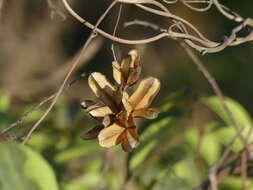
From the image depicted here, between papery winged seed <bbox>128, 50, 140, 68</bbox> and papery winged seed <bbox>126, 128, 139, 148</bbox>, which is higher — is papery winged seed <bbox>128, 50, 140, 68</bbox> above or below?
above

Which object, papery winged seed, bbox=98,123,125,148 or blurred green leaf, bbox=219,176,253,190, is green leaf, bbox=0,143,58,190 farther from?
blurred green leaf, bbox=219,176,253,190

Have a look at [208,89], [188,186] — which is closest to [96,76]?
[188,186]

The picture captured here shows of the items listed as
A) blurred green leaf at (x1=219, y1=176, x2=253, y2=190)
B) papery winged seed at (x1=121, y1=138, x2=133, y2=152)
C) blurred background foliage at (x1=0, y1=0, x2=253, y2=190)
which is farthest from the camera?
blurred green leaf at (x1=219, y1=176, x2=253, y2=190)

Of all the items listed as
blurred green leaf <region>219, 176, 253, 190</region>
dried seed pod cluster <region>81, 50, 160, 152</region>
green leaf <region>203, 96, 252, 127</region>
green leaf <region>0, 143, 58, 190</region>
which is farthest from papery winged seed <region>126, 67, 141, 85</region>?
blurred green leaf <region>219, 176, 253, 190</region>

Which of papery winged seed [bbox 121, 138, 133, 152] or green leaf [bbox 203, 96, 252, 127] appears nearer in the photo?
papery winged seed [bbox 121, 138, 133, 152]

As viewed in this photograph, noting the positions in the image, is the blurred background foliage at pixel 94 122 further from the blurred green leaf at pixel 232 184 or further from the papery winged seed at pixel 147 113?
the papery winged seed at pixel 147 113

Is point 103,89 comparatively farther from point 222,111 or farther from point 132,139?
point 222,111

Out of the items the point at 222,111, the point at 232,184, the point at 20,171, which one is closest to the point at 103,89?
the point at 20,171
